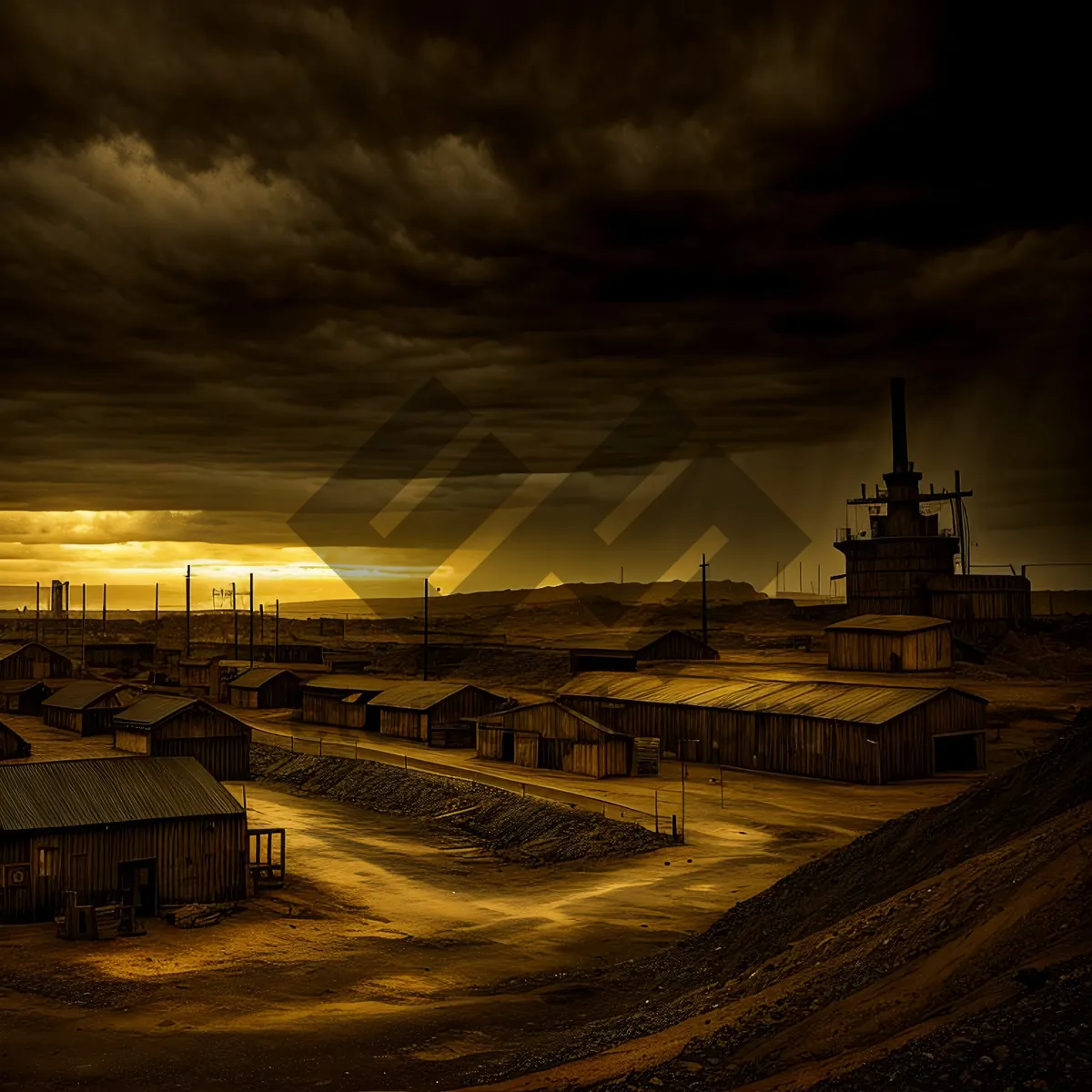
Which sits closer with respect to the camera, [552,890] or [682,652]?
[552,890]

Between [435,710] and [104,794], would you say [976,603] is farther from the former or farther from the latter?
[104,794]

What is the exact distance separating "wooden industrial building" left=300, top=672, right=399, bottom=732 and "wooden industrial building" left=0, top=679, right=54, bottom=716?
77.1 ft

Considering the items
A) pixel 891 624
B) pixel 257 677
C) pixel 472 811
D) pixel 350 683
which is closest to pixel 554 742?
pixel 472 811

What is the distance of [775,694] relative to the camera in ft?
202

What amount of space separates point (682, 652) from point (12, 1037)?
7698 cm

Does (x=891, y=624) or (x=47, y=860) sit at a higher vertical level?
(x=891, y=624)

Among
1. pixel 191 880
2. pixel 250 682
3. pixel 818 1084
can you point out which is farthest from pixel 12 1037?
pixel 250 682

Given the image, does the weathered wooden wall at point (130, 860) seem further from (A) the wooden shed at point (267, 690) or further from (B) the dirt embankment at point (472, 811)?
(A) the wooden shed at point (267, 690)

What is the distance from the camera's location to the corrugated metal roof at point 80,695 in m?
79.6

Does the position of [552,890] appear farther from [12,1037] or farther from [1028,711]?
[1028,711]

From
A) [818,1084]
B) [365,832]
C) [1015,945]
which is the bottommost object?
[365,832]

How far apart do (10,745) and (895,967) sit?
193 feet

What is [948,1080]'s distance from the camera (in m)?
12.4

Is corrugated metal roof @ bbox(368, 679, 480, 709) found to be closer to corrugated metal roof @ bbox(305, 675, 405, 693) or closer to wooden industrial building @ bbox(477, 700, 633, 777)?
corrugated metal roof @ bbox(305, 675, 405, 693)
